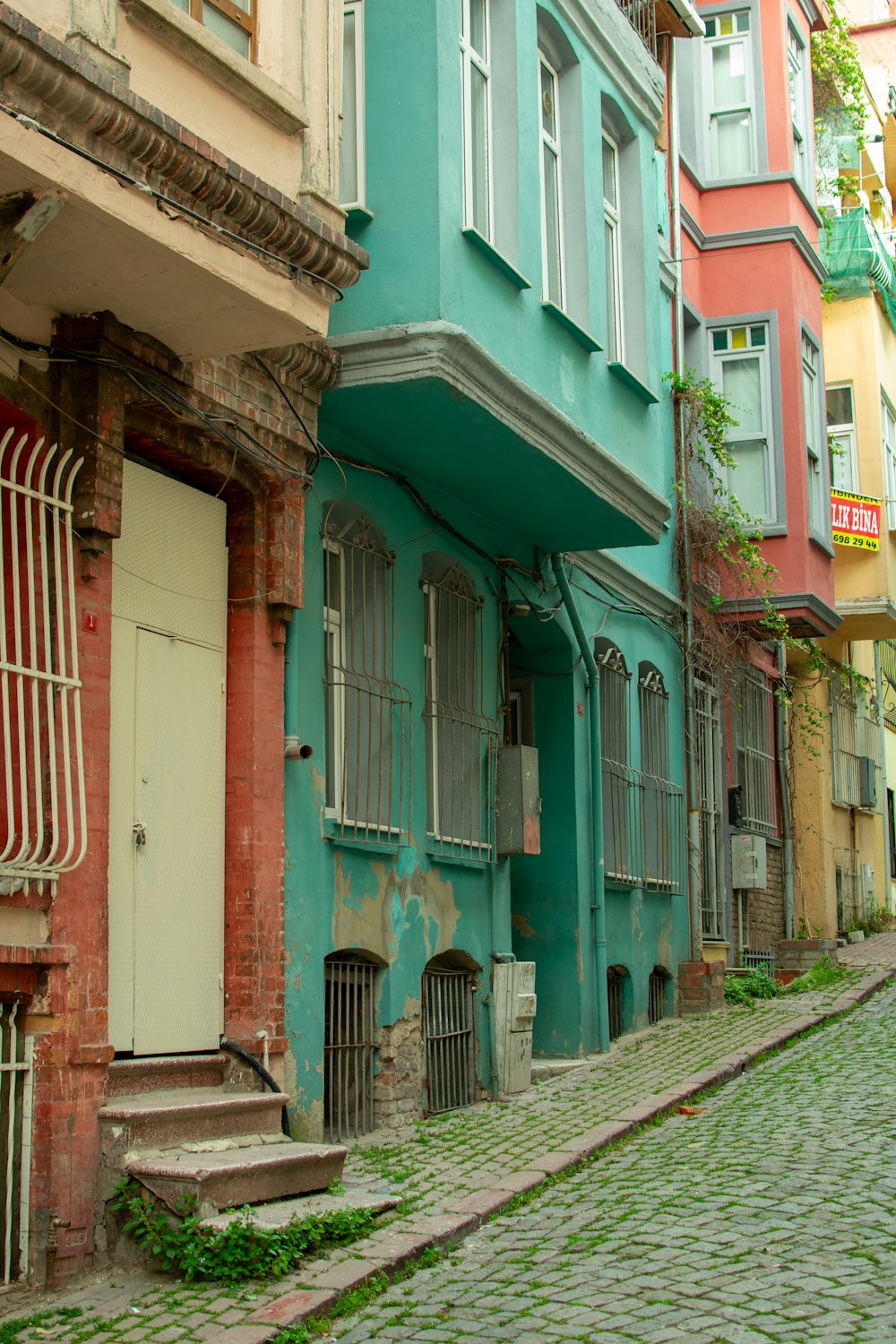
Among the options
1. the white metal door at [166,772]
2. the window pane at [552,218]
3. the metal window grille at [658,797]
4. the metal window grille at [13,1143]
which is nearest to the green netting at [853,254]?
the metal window grille at [658,797]

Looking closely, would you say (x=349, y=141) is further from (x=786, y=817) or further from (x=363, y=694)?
(x=786, y=817)

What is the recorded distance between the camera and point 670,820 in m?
15.4

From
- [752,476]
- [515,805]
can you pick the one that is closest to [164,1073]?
[515,805]

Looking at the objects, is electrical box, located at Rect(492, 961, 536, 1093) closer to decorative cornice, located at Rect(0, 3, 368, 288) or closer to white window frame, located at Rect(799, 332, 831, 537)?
decorative cornice, located at Rect(0, 3, 368, 288)

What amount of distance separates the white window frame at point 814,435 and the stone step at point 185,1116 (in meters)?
11.8

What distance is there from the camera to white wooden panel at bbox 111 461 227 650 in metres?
7.88

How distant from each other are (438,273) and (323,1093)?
478 cm

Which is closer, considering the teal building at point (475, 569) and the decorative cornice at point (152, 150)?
the decorative cornice at point (152, 150)

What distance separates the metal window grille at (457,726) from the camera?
10.7m

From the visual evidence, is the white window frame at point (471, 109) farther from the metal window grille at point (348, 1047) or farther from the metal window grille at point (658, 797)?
the metal window grille at point (658, 797)

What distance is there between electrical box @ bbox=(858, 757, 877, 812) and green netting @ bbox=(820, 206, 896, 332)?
6632 mm

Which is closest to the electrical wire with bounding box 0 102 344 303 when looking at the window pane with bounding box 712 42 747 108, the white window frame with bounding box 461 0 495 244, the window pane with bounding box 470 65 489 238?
the white window frame with bounding box 461 0 495 244

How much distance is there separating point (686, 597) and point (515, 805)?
529 cm

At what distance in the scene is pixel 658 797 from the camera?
1516cm
